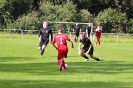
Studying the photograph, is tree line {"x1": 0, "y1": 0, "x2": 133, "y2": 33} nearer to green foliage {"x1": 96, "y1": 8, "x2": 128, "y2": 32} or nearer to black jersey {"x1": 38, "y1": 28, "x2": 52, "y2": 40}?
green foliage {"x1": 96, "y1": 8, "x2": 128, "y2": 32}

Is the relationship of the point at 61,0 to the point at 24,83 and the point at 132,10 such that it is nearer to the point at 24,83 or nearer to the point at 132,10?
the point at 132,10

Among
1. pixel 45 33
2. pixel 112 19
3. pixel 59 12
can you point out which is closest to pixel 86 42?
pixel 45 33

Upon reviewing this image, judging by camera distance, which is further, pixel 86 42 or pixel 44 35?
pixel 44 35

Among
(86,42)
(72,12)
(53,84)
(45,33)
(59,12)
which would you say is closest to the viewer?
(53,84)

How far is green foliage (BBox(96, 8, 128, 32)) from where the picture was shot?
7362cm

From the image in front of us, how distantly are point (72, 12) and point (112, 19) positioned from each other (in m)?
7.70

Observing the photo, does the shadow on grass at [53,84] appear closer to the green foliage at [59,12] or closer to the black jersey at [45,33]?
the black jersey at [45,33]

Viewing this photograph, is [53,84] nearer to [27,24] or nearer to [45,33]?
[45,33]

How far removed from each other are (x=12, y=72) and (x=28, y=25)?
45137 mm

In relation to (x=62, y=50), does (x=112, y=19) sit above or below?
below

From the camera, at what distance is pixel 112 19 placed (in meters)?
73.6

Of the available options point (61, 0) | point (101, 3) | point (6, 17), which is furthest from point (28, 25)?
point (101, 3)

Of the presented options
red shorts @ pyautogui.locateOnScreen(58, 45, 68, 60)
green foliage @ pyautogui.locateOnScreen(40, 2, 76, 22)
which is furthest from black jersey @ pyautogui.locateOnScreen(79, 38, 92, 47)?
green foliage @ pyautogui.locateOnScreen(40, 2, 76, 22)

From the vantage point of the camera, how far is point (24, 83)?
41.7 feet
